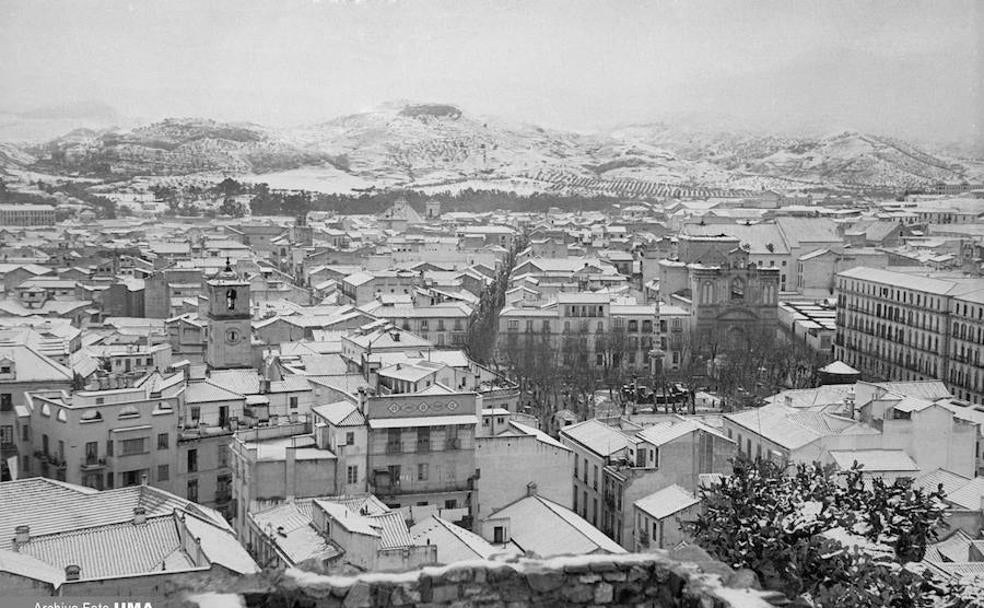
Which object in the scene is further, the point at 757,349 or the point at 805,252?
the point at 805,252

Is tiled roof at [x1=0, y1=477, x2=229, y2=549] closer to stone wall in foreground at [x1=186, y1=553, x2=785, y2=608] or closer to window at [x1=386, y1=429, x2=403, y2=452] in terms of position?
window at [x1=386, y1=429, x2=403, y2=452]

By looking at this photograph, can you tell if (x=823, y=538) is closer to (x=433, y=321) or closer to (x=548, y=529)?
(x=548, y=529)

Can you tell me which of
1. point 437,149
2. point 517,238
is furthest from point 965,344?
point 437,149

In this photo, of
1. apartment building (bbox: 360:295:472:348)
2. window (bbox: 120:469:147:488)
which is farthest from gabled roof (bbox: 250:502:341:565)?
apartment building (bbox: 360:295:472:348)

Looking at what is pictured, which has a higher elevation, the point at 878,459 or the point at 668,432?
the point at 668,432

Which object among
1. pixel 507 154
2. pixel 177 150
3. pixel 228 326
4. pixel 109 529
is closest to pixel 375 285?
pixel 228 326

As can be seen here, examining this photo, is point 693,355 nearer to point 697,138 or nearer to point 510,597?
point 510,597

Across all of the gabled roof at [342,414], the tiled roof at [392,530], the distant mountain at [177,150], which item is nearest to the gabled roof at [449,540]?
the tiled roof at [392,530]
